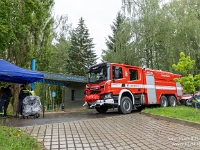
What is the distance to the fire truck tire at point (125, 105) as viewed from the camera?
10664mm

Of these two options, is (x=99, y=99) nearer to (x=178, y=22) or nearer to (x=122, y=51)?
(x=122, y=51)

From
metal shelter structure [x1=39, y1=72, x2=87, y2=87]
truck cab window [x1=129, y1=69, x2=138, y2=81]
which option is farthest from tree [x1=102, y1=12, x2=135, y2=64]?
truck cab window [x1=129, y1=69, x2=138, y2=81]

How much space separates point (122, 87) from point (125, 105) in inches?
40.6

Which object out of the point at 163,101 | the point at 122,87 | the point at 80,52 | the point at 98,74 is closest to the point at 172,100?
the point at 163,101

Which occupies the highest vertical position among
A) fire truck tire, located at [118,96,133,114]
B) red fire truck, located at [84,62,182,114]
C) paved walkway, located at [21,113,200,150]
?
red fire truck, located at [84,62,182,114]

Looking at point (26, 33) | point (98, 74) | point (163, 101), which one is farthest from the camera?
point (26, 33)

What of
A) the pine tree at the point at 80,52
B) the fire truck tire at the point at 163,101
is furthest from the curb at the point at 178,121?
the pine tree at the point at 80,52

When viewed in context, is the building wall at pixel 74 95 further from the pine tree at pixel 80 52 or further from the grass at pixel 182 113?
the grass at pixel 182 113

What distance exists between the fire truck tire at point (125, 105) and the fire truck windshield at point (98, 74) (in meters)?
1.65

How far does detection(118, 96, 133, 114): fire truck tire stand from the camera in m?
10.7

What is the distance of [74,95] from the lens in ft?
74.0

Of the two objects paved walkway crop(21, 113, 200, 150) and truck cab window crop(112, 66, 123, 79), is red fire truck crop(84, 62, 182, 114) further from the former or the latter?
paved walkway crop(21, 113, 200, 150)

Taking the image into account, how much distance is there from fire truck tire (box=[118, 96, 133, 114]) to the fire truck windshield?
1645mm

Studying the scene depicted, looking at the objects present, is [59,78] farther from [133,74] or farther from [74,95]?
[133,74]
